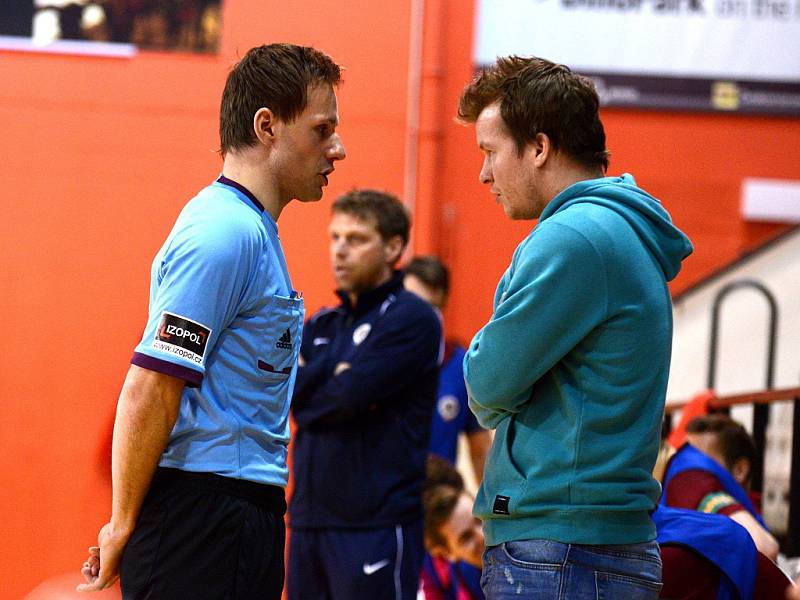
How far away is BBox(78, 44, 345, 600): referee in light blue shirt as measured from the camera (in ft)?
5.68

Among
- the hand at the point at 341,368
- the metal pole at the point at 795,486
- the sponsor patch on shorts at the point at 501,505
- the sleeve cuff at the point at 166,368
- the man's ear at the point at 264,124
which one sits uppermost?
the man's ear at the point at 264,124

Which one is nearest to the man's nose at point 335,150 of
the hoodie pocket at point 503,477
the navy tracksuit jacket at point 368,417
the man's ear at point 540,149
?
the man's ear at point 540,149

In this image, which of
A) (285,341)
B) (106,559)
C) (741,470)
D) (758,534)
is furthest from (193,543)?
(741,470)

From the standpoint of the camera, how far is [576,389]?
1.84 meters

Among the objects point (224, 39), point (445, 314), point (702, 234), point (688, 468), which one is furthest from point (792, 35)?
point (688, 468)

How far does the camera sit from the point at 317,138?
6.52 feet

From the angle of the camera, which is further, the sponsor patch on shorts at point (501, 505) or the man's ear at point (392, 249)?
the man's ear at point (392, 249)

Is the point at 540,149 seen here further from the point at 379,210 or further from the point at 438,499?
the point at 438,499

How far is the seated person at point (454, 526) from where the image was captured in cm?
392

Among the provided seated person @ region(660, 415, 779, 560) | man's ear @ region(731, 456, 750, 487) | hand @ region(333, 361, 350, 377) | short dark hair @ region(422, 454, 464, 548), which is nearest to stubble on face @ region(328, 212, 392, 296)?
hand @ region(333, 361, 350, 377)

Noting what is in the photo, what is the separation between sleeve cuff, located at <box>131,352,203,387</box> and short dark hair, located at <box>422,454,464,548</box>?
7.41 ft

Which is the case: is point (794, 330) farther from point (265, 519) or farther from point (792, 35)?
point (265, 519)

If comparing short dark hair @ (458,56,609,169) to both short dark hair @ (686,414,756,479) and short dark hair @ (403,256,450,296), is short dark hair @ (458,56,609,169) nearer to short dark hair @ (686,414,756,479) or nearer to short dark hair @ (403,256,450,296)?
short dark hair @ (686,414,756,479)

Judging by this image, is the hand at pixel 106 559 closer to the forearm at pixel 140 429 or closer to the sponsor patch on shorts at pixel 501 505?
the forearm at pixel 140 429
